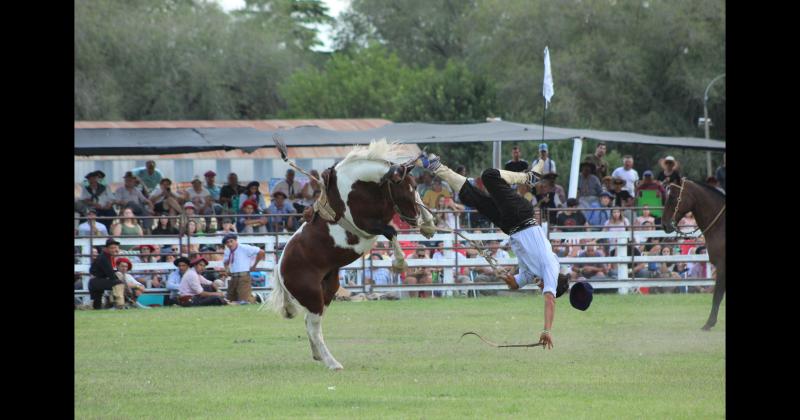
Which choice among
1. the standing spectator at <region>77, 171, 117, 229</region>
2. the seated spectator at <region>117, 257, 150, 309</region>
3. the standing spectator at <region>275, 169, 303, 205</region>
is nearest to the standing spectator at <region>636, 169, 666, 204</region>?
the standing spectator at <region>275, 169, 303, 205</region>

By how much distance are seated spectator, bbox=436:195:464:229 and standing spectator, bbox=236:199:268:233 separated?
3.20 m

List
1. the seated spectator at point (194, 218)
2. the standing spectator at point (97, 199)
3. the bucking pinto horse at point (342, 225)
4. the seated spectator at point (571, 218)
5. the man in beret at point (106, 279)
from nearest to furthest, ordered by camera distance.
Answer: the bucking pinto horse at point (342, 225) < the man in beret at point (106, 279) < the seated spectator at point (194, 218) < the standing spectator at point (97, 199) < the seated spectator at point (571, 218)

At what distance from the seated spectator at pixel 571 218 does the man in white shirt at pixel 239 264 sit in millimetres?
5491

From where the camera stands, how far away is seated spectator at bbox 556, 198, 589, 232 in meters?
23.6

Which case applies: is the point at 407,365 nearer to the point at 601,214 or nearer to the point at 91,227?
the point at 91,227

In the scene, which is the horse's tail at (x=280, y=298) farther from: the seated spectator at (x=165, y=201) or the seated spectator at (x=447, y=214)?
the seated spectator at (x=165, y=201)

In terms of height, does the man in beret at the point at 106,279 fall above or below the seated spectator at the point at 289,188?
below

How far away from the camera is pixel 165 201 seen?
23.8 metres

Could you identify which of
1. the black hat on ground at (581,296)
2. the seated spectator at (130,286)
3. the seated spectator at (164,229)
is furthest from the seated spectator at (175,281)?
the black hat on ground at (581,296)

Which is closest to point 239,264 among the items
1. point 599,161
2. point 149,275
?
point 149,275

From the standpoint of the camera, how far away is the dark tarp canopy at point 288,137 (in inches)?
942

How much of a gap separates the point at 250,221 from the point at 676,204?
8.09 meters
